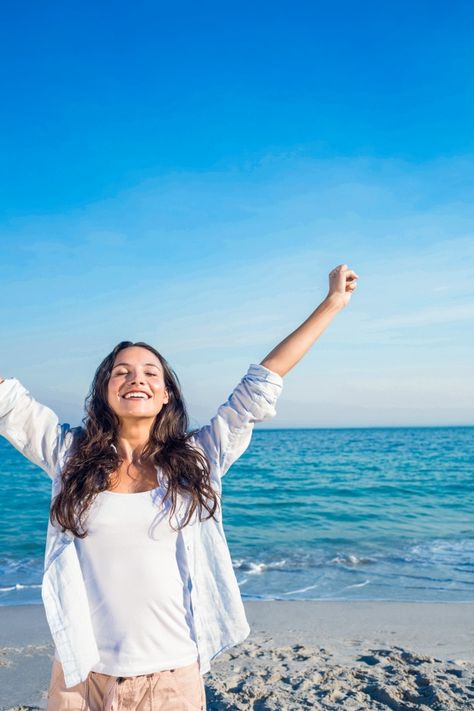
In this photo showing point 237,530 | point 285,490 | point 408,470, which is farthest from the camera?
point 408,470

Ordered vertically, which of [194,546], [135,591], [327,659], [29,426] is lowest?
[327,659]

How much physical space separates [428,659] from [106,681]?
163 inches

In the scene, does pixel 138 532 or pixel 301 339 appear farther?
pixel 301 339

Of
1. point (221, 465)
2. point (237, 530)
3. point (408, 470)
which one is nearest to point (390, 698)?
point (221, 465)

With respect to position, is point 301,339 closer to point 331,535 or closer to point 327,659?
point 327,659

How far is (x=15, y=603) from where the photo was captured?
7766mm

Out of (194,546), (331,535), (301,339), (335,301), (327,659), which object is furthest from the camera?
(331,535)

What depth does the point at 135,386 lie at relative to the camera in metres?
2.70

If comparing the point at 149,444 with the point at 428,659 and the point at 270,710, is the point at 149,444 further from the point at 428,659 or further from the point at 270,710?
the point at 428,659

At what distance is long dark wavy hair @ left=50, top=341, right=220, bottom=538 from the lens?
8.00 feet

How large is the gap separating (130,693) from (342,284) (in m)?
1.79

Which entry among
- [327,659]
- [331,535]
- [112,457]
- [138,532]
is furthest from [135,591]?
[331,535]

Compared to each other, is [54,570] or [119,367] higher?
[119,367]

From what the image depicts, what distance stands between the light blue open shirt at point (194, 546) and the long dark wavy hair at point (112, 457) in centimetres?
5
